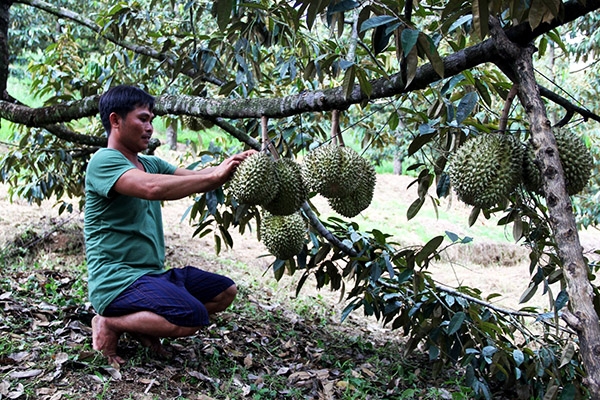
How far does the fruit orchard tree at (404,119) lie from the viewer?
111 cm

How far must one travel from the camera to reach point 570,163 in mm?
1268

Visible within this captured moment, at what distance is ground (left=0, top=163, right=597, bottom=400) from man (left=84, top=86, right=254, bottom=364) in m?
0.18

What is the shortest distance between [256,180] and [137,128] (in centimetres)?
86

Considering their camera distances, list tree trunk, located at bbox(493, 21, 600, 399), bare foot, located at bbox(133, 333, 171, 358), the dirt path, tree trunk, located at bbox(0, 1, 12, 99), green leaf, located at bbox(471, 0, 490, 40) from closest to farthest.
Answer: tree trunk, located at bbox(493, 21, 600, 399), green leaf, located at bbox(471, 0, 490, 40), bare foot, located at bbox(133, 333, 171, 358), tree trunk, located at bbox(0, 1, 12, 99), the dirt path

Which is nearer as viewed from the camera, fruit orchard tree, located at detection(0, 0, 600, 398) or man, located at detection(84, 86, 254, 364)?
fruit orchard tree, located at detection(0, 0, 600, 398)

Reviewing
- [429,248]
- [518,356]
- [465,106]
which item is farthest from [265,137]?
[518,356]

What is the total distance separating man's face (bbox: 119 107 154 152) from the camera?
7.13 feet

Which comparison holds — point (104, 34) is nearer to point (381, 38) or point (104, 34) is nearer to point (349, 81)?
point (349, 81)

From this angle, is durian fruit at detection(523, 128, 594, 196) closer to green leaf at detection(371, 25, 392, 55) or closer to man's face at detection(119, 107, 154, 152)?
green leaf at detection(371, 25, 392, 55)

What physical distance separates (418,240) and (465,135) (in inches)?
200

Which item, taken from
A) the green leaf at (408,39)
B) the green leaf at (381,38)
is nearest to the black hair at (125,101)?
the green leaf at (381,38)

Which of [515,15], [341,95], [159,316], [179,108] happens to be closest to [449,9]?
[515,15]

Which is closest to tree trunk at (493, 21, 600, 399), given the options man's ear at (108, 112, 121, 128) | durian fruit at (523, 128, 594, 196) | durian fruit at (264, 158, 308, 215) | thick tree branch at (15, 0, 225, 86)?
durian fruit at (523, 128, 594, 196)

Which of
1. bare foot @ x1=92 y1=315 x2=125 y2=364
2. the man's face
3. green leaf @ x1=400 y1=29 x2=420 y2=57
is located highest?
green leaf @ x1=400 y1=29 x2=420 y2=57
